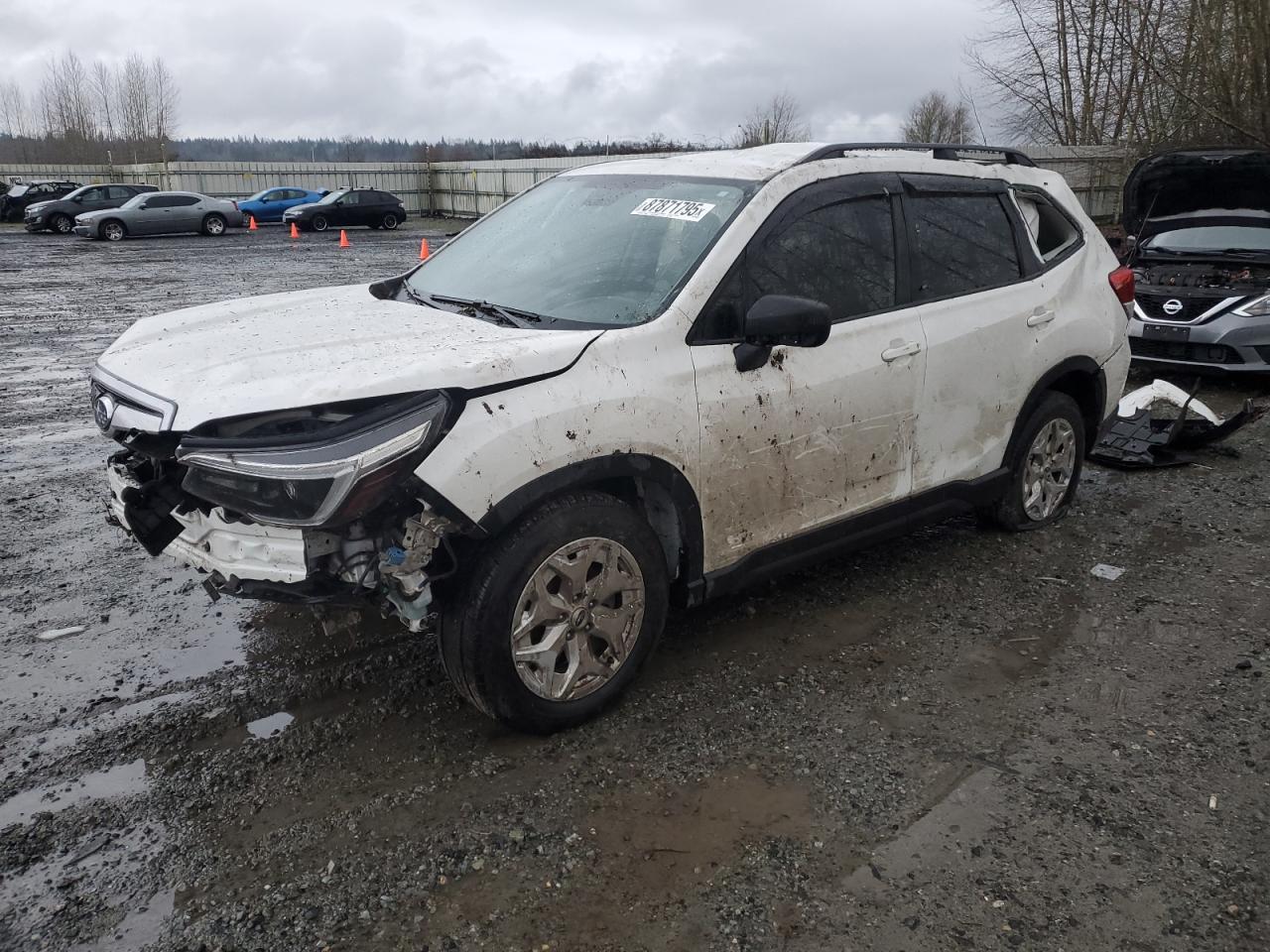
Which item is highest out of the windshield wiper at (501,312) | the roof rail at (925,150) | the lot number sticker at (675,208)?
the roof rail at (925,150)

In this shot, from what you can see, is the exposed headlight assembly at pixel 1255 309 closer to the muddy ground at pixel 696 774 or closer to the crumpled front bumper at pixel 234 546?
the muddy ground at pixel 696 774

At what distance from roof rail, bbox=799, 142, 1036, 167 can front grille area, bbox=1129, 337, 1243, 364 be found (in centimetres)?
426

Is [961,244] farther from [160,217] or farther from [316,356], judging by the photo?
[160,217]

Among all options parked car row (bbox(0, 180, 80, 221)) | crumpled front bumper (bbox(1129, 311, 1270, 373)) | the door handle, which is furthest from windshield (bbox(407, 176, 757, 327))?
parked car row (bbox(0, 180, 80, 221))

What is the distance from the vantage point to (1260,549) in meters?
5.34

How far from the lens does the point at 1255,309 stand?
869 centimetres

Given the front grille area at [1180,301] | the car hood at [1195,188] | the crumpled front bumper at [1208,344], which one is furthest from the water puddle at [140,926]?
the car hood at [1195,188]

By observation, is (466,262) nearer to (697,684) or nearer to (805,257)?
(805,257)

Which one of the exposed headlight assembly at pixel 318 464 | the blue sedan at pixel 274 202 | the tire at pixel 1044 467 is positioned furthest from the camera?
the blue sedan at pixel 274 202

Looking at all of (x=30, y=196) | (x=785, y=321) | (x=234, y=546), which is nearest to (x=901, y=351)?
(x=785, y=321)

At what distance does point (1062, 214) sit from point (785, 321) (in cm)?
268

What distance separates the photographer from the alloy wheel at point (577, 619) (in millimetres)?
3289

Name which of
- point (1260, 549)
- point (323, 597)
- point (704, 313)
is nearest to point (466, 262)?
point (704, 313)

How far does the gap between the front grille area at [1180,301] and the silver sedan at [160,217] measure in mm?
27511
